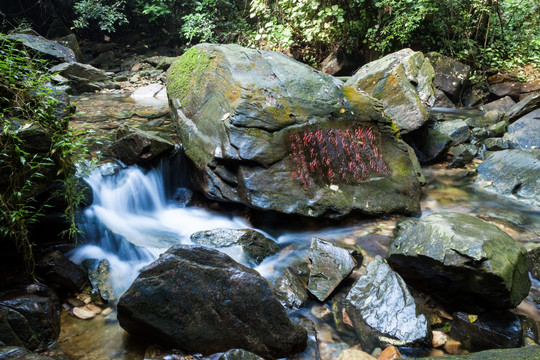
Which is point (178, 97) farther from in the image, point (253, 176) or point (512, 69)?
point (512, 69)

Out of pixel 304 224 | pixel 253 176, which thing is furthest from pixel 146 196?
pixel 304 224

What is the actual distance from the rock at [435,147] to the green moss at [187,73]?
4.34 meters

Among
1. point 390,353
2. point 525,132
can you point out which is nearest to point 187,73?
point 390,353

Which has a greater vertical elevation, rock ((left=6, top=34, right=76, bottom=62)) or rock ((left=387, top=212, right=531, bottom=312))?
rock ((left=6, top=34, right=76, bottom=62))

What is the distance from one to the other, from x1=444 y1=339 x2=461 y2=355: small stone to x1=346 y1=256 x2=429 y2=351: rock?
0.65 ft

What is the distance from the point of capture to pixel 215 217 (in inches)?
182

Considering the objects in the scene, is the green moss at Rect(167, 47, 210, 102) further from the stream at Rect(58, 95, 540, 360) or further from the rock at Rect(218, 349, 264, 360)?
the rock at Rect(218, 349, 264, 360)

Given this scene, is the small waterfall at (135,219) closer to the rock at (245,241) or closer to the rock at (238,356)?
the rock at (245,241)

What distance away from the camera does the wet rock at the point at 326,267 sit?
3248 millimetres

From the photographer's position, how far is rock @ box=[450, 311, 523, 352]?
269 cm

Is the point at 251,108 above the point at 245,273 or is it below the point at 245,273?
above

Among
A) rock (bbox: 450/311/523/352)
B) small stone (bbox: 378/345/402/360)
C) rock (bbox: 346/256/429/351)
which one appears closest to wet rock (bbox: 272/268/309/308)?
rock (bbox: 346/256/429/351)

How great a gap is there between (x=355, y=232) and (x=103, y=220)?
122 inches

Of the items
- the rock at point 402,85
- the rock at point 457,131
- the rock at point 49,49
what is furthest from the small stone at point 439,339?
the rock at point 49,49
